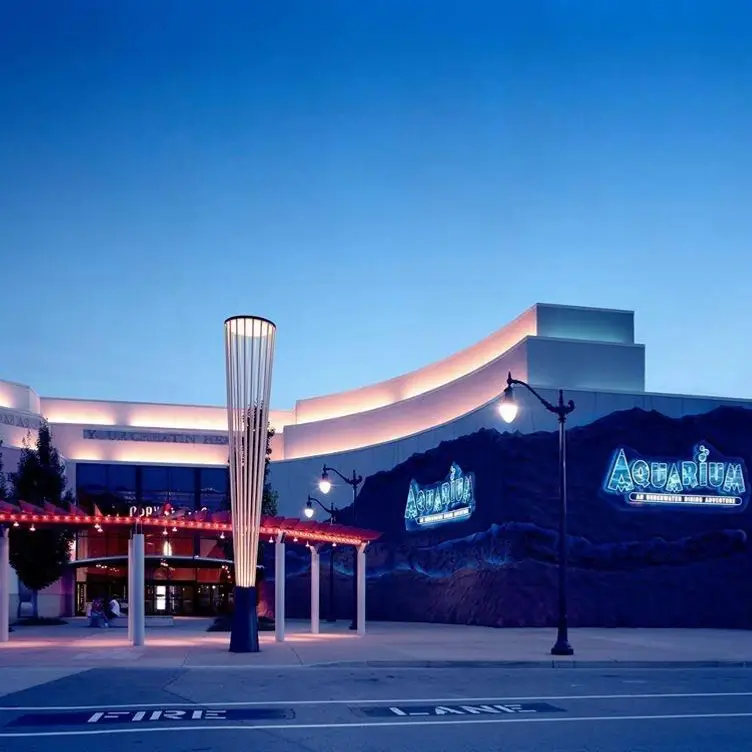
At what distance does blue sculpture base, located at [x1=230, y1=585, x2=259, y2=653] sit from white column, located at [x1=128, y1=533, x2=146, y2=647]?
3971 millimetres

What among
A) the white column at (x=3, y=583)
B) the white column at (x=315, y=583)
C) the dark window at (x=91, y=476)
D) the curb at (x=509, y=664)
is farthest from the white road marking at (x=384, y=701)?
the dark window at (x=91, y=476)

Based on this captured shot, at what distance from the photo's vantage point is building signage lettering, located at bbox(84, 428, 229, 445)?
6207 centimetres

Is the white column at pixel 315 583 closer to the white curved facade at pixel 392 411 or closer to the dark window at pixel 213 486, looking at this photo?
the white curved facade at pixel 392 411

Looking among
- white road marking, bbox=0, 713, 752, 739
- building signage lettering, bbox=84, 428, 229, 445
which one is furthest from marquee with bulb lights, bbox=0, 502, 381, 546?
building signage lettering, bbox=84, 428, 229, 445

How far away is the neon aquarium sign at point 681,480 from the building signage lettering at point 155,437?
30728mm

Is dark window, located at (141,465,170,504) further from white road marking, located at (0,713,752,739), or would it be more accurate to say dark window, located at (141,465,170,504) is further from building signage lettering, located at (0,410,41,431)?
white road marking, located at (0,713,752,739)

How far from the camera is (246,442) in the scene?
79.2 ft

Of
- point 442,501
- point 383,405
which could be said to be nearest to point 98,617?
point 442,501

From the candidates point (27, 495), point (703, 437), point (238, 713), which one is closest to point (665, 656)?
point (238, 713)

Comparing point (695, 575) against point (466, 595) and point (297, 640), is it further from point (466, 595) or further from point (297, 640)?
point (297, 640)

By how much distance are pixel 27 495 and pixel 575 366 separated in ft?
85.3

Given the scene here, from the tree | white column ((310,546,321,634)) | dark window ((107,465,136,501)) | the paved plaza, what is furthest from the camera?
dark window ((107,465,136,501))

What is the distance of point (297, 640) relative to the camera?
30.8m

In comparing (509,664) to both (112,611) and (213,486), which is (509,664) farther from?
(213,486)
